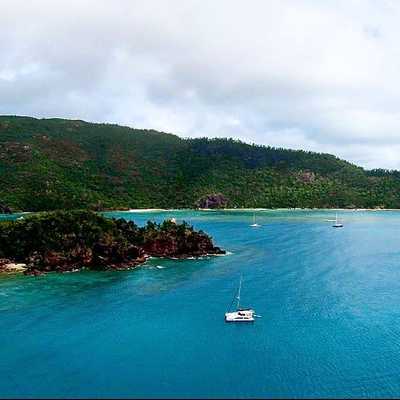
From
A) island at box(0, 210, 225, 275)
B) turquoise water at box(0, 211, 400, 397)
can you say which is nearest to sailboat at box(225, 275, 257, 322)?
turquoise water at box(0, 211, 400, 397)

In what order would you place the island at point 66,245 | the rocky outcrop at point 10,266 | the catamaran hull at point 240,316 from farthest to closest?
the island at point 66,245, the rocky outcrop at point 10,266, the catamaran hull at point 240,316

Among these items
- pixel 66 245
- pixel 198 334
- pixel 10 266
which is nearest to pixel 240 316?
pixel 198 334

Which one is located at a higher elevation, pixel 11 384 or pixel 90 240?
pixel 90 240

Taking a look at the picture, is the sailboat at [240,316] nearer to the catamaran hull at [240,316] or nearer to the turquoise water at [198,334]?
the catamaran hull at [240,316]

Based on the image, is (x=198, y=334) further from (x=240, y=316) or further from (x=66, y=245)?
(x=66, y=245)

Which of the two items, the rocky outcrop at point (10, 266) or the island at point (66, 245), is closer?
the rocky outcrop at point (10, 266)

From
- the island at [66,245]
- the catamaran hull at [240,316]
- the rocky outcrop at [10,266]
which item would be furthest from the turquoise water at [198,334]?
the rocky outcrop at [10,266]

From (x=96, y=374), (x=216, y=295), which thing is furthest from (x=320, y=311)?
(x=96, y=374)

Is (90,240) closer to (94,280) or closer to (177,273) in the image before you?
(94,280)
